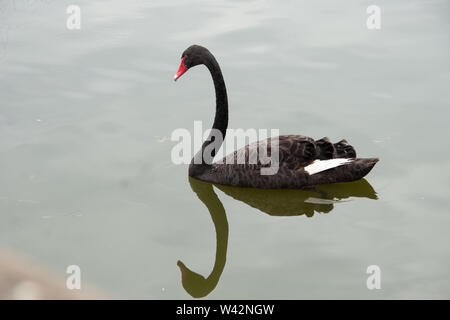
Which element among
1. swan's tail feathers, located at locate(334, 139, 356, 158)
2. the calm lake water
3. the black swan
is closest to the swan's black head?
the black swan

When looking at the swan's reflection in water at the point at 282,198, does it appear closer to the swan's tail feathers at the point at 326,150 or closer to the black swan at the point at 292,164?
the black swan at the point at 292,164

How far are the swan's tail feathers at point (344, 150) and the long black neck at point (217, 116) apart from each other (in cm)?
104

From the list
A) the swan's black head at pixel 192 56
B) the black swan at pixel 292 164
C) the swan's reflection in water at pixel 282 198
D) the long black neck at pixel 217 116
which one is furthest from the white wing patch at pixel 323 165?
the swan's black head at pixel 192 56

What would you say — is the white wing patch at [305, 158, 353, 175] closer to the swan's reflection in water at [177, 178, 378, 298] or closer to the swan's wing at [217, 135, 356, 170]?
the swan's wing at [217, 135, 356, 170]

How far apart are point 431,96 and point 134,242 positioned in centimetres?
385

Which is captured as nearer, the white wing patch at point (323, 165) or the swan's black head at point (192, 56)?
the white wing patch at point (323, 165)

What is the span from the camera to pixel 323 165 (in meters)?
5.80

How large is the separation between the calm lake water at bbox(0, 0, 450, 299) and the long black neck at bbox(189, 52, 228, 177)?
17cm

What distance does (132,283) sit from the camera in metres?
4.65

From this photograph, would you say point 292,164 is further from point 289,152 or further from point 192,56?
point 192,56

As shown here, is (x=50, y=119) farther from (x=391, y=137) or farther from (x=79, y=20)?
(x=391, y=137)

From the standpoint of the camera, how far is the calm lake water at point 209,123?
4832 millimetres

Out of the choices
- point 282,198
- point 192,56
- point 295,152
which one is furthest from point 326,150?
point 192,56

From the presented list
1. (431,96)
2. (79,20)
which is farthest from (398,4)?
(79,20)
